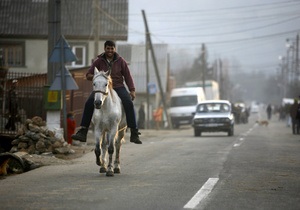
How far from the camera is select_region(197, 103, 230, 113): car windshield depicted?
3531cm

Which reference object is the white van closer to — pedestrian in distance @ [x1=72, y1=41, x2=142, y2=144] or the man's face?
pedestrian in distance @ [x1=72, y1=41, x2=142, y2=144]

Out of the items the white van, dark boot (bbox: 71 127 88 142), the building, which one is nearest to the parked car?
the building

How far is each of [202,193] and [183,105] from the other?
44100mm

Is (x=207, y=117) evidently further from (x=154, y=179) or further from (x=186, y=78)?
(x=186, y=78)

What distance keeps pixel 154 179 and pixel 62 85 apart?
800cm

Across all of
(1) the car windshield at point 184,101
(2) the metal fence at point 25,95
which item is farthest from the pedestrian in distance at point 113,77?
(1) the car windshield at point 184,101

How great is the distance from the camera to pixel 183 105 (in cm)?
5481

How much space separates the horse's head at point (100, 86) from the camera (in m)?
12.9

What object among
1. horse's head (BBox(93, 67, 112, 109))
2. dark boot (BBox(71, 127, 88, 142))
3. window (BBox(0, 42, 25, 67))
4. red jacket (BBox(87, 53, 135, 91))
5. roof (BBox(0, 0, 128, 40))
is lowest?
dark boot (BBox(71, 127, 88, 142))

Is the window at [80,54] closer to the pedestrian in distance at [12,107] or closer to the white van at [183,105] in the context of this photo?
the white van at [183,105]

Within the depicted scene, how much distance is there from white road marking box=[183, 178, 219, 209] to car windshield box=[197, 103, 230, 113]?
22.8m

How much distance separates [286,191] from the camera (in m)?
11.3

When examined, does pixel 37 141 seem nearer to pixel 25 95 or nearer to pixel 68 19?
pixel 25 95

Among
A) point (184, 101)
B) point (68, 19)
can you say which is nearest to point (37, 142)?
point (68, 19)
